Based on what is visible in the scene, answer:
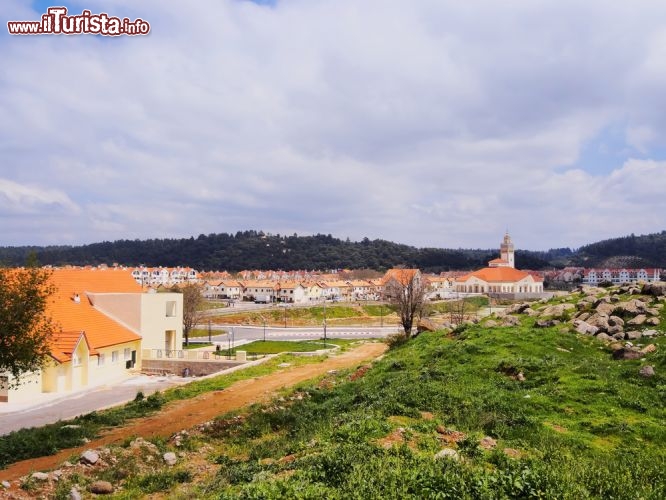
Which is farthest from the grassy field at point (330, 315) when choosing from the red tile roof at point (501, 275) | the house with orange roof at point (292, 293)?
the red tile roof at point (501, 275)

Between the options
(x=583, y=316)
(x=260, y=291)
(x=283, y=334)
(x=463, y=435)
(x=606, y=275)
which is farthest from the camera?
(x=606, y=275)

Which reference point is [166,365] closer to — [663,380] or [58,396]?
[58,396]

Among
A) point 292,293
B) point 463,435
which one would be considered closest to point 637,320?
point 463,435

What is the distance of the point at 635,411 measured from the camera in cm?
1216

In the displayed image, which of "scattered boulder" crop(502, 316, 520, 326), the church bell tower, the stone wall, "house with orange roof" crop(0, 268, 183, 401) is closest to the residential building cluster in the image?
the church bell tower

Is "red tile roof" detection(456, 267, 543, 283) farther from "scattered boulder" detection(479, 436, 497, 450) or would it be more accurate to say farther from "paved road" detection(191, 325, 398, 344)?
"scattered boulder" detection(479, 436, 497, 450)

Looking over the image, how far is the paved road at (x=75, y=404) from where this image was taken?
22078mm

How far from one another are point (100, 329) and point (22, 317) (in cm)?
1908

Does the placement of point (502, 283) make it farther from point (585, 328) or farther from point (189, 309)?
point (585, 328)

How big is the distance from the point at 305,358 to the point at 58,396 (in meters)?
16.4

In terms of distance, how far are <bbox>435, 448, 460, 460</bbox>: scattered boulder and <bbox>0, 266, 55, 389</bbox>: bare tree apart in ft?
46.3

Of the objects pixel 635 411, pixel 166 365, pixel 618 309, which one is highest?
pixel 618 309

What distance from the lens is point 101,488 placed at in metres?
11.1

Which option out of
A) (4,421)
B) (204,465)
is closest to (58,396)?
(4,421)
